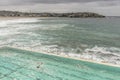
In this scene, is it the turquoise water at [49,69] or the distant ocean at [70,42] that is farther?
the distant ocean at [70,42]

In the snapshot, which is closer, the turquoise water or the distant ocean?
the turquoise water

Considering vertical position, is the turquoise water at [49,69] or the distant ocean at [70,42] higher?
the turquoise water at [49,69]

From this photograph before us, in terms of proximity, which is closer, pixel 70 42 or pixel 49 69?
pixel 49 69

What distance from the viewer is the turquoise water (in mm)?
9499

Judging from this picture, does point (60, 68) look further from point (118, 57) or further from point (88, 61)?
point (118, 57)

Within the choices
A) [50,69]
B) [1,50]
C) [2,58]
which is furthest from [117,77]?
[1,50]

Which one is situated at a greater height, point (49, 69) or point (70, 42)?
point (49, 69)

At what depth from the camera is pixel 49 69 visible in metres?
10.7

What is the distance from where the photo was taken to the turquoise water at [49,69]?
950 centimetres

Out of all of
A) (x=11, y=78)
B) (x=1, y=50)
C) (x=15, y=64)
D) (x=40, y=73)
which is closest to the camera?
(x=11, y=78)

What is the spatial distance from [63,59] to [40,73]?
10.8 feet

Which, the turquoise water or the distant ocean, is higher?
the turquoise water

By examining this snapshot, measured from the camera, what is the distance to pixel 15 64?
11469 mm

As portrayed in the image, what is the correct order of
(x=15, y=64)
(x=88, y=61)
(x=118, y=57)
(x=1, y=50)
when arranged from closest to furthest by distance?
(x=15, y=64), (x=88, y=61), (x=118, y=57), (x=1, y=50)
